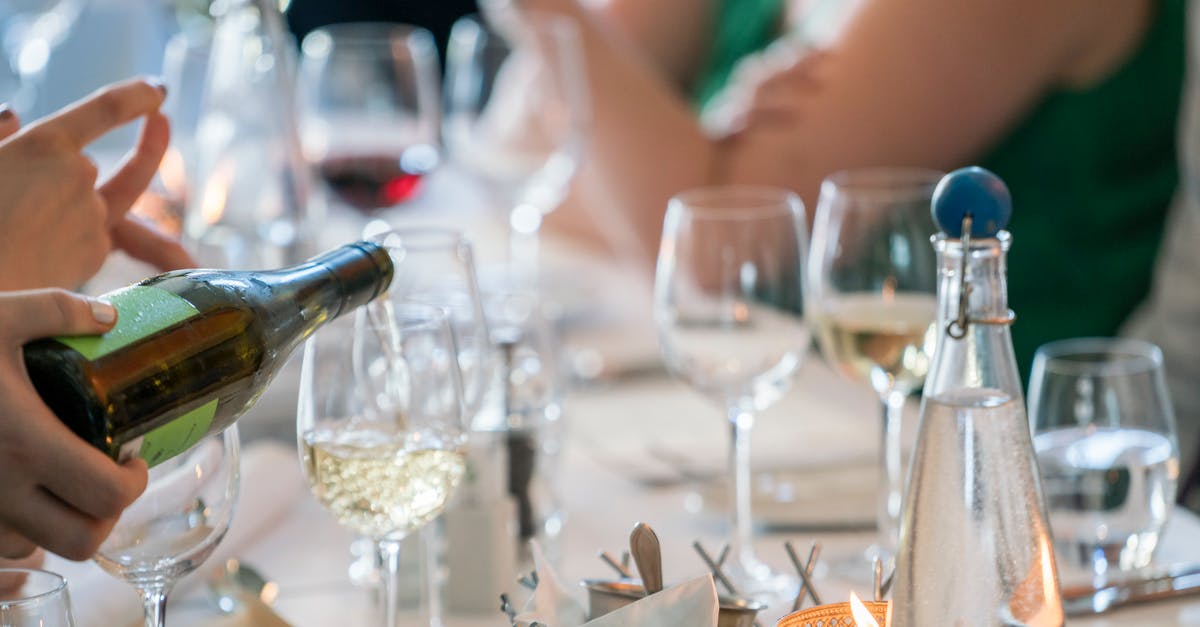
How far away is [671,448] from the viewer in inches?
39.6

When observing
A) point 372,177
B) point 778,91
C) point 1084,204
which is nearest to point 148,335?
point 372,177

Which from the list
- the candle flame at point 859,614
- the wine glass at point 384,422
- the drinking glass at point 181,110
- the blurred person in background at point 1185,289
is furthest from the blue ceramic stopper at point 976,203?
the blurred person in background at point 1185,289

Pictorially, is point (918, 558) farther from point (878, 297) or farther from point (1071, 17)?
point (1071, 17)

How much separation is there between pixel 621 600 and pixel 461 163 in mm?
954

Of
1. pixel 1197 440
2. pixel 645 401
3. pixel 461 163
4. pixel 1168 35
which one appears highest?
pixel 1168 35

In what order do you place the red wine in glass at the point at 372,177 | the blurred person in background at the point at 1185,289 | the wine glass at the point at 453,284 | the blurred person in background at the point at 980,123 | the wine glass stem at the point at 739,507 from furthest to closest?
1. the blurred person in background at the point at 980,123
2. the blurred person in background at the point at 1185,289
3. the red wine in glass at the point at 372,177
4. the wine glass stem at the point at 739,507
5. the wine glass at the point at 453,284

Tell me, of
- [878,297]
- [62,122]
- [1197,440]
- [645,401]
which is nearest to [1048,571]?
[878,297]

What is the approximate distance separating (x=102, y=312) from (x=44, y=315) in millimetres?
22

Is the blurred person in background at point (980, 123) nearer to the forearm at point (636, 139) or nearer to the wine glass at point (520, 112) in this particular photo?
the forearm at point (636, 139)

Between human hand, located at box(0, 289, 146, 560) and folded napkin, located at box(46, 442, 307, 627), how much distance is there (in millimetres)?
188

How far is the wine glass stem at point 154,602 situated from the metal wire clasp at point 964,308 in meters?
0.35

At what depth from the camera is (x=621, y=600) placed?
563 mm

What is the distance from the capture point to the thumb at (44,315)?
1.50 ft

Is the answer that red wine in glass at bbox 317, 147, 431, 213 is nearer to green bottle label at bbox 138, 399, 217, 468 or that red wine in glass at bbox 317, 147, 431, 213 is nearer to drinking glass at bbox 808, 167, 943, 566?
drinking glass at bbox 808, 167, 943, 566
